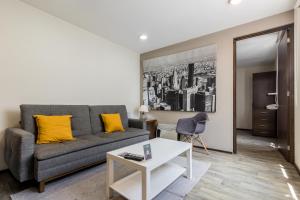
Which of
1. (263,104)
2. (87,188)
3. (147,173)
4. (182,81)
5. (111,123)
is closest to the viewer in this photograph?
(147,173)

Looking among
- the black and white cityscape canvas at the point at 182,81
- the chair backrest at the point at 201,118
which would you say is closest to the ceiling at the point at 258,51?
the black and white cityscape canvas at the point at 182,81

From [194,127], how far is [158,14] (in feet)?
7.12

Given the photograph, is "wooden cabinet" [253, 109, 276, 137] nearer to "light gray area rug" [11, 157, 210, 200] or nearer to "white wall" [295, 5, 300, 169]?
"white wall" [295, 5, 300, 169]

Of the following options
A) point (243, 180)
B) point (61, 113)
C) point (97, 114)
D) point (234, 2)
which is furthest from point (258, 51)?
point (61, 113)

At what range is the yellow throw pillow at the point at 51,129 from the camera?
206 cm

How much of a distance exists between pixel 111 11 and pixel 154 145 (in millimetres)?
2198

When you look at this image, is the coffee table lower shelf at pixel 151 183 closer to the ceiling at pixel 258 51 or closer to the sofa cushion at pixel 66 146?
the sofa cushion at pixel 66 146

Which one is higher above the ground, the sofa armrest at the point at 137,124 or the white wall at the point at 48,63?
the white wall at the point at 48,63

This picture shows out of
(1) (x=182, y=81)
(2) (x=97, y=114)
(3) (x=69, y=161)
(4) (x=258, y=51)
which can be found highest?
(4) (x=258, y=51)

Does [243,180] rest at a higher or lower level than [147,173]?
lower

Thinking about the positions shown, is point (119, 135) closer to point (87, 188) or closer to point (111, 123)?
point (111, 123)

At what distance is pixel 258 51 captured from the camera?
418cm

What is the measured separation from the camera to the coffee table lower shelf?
150 cm

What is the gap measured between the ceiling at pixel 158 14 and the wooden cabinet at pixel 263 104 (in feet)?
9.70
